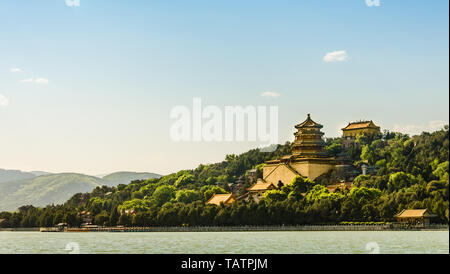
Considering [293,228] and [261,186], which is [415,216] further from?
[261,186]

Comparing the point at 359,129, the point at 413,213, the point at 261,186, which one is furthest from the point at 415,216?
the point at 359,129

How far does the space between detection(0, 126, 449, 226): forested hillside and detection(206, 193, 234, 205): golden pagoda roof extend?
4.09ft

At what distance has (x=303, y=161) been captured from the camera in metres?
95.1

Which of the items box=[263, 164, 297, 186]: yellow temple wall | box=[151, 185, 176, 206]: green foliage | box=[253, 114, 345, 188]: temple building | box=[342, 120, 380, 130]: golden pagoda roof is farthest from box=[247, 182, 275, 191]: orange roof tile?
box=[342, 120, 380, 130]: golden pagoda roof

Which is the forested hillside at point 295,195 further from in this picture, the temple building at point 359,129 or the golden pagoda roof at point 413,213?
the temple building at point 359,129

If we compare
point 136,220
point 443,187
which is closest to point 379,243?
point 443,187

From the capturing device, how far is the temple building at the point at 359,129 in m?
117

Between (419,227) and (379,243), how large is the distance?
2150 centimetres

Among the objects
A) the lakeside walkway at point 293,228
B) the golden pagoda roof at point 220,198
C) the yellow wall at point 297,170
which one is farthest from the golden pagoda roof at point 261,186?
the lakeside walkway at point 293,228

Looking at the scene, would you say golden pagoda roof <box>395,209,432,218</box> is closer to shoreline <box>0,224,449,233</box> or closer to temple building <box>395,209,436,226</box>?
temple building <box>395,209,436,226</box>

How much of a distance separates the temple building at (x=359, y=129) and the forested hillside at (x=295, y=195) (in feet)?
9.58

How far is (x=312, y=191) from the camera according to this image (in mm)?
82812
